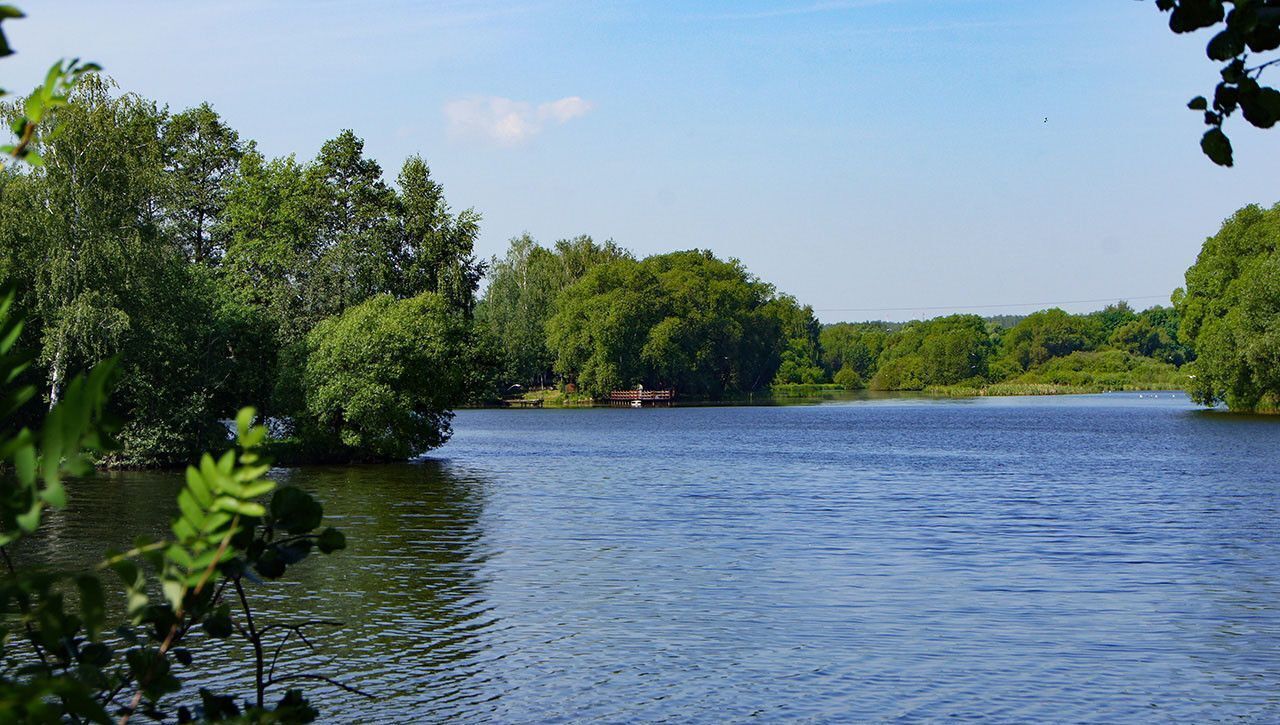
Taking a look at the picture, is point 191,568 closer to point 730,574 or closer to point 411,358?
point 730,574

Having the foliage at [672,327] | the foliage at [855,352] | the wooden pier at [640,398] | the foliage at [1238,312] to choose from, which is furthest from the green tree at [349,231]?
the foliage at [855,352]

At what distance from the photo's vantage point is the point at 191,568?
2.33m

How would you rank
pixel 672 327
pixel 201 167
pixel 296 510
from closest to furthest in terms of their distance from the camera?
pixel 296 510 < pixel 201 167 < pixel 672 327

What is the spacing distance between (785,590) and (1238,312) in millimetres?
61122

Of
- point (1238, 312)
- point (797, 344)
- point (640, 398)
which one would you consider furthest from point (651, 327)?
point (1238, 312)

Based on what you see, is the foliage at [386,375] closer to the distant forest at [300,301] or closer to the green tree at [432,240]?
the distant forest at [300,301]

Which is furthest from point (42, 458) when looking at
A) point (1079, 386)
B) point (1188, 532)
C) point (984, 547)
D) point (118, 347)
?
point (1079, 386)

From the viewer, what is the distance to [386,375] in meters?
39.8

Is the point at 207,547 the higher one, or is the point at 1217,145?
the point at 1217,145

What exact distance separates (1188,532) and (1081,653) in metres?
12.3

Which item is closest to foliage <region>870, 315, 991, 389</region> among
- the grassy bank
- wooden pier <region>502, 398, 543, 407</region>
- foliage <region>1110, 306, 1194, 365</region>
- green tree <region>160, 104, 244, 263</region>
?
the grassy bank

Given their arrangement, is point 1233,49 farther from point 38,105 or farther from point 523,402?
point 523,402

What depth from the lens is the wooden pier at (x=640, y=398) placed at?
110250 mm

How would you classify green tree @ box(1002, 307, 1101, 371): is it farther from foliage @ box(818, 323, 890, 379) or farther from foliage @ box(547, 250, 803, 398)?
foliage @ box(547, 250, 803, 398)
